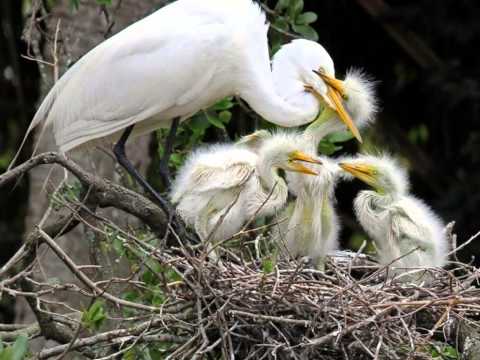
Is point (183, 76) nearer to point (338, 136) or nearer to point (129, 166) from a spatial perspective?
point (129, 166)

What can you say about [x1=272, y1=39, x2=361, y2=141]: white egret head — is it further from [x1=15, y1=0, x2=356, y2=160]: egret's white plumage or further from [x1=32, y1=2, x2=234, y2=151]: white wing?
[x1=32, y1=2, x2=234, y2=151]: white wing

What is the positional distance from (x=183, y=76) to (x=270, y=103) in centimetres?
34

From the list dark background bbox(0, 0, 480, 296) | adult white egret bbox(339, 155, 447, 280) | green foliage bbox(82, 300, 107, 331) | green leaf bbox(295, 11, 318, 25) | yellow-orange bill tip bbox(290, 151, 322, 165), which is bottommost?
dark background bbox(0, 0, 480, 296)

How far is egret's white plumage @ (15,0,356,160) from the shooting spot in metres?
5.01

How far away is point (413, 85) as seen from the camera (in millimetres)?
8086

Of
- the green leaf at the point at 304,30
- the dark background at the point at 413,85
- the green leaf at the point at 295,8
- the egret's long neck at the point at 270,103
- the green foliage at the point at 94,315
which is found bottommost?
the dark background at the point at 413,85

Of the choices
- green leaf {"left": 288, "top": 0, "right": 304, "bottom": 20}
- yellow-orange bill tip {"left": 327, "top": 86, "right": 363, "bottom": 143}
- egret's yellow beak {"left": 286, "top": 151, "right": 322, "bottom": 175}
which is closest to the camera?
egret's yellow beak {"left": 286, "top": 151, "right": 322, "bottom": 175}

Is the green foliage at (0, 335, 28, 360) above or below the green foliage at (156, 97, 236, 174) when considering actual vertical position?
above

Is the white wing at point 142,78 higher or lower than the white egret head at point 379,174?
higher

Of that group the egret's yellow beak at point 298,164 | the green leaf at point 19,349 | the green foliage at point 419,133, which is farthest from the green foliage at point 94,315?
the green foliage at point 419,133

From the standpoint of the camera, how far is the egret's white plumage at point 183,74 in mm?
5012

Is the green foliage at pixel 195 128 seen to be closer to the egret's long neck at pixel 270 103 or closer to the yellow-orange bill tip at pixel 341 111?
the egret's long neck at pixel 270 103

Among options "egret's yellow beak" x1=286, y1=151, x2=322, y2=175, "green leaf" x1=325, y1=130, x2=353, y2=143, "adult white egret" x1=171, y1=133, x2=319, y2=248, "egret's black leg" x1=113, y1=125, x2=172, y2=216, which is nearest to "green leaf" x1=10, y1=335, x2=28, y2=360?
"adult white egret" x1=171, y1=133, x2=319, y2=248

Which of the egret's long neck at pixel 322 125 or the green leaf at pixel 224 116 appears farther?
the green leaf at pixel 224 116
